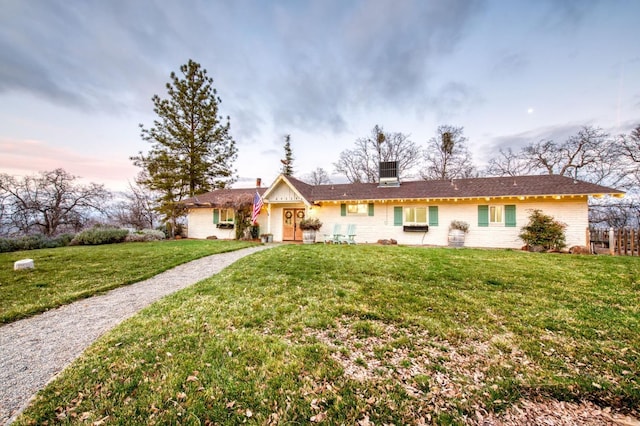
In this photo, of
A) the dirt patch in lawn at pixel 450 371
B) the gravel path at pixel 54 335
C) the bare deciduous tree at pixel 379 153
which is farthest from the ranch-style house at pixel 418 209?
the dirt patch in lawn at pixel 450 371

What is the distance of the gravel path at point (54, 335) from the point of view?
8.35ft

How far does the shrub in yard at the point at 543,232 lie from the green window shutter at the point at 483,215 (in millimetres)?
1642

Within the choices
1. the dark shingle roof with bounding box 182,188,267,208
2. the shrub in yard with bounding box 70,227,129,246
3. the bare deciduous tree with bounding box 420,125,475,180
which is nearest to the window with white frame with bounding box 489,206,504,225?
the bare deciduous tree with bounding box 420,125,475,180

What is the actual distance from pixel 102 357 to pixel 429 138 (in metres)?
28.4

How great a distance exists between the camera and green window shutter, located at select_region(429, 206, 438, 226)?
14027 millimetres

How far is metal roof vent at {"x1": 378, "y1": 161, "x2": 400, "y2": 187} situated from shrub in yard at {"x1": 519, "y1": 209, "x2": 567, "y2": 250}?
7.51m

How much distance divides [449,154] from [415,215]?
45.7ft

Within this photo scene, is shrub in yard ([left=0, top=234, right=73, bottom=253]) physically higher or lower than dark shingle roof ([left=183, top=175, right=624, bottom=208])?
lower

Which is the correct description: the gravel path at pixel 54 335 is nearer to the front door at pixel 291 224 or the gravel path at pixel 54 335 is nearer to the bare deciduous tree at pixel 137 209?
the front door at pixel 291 224

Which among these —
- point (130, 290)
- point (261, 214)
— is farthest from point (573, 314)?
point (261, 214)

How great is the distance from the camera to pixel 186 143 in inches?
813

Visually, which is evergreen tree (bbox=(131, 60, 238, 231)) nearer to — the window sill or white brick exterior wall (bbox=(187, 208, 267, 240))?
Answer: white brick exterior wall (bbox=(187, 208, 267, 240))

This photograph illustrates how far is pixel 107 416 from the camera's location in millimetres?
2092

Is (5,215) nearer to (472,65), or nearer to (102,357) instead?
(102,357)
